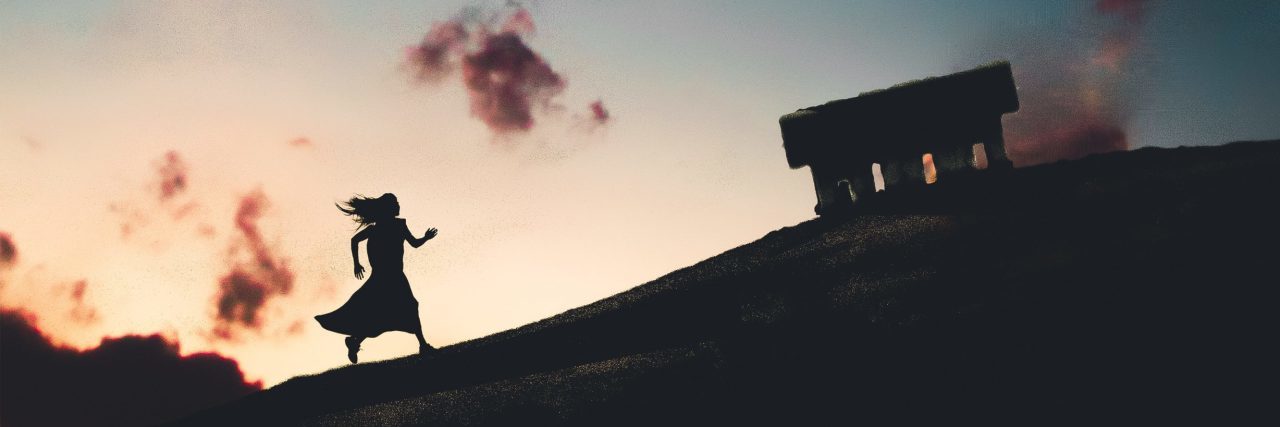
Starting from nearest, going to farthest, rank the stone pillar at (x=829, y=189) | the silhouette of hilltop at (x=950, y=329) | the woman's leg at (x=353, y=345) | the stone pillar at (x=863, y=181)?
the silhouette of hilltop at (x=950, y=329), the stone pillar at (x=863, y=181), the stone pillar at (x=829, y=189), the woman's leg at (x=353, y=345)

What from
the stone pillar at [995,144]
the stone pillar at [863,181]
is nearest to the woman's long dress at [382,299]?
the stone pillar at [863,181]

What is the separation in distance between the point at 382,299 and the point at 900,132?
15.8 feet

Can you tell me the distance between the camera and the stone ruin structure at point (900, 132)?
15.8 ft

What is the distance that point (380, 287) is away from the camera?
Result: 20.3ft

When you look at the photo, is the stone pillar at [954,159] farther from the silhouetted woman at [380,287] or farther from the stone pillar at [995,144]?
the silhouetted woman at [380,287]

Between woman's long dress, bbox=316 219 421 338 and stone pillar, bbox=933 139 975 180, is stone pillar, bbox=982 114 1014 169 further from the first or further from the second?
woman's long dress, bbox=316 219 421 338

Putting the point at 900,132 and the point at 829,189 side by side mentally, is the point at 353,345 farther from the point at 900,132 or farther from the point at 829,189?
the point at 900,132

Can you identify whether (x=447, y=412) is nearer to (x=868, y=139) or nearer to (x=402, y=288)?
(x=402, y=288)

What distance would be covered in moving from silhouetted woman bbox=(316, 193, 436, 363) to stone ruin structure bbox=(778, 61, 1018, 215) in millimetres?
3761

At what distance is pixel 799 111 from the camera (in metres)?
5.43

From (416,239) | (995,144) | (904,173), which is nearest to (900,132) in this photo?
(904,173)

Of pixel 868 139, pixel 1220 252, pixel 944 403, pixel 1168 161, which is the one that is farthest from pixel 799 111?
pixel 944 403

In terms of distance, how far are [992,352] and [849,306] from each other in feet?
2.91

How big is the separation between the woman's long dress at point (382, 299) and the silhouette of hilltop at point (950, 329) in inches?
47.6
